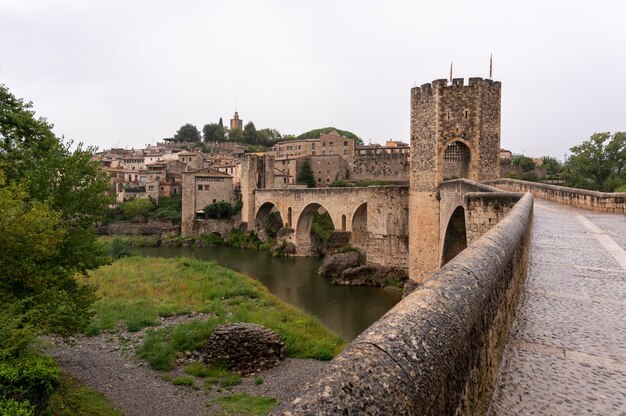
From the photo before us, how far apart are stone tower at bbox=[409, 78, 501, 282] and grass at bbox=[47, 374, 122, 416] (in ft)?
49.2

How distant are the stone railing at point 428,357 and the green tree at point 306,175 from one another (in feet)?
187

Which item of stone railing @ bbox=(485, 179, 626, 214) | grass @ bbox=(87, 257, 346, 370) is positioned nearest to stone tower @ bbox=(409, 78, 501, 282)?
stone railing @ bbox=(485, 179, 626, 214)

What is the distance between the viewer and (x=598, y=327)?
3668 millimetres

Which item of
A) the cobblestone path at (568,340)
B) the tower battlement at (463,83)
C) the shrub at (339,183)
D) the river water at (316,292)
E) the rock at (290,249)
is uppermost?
the tower battlement at (463,83)

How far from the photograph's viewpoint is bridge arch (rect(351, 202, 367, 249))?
35125 mm

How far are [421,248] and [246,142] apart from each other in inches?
3225

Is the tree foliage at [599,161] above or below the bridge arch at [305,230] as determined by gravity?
above

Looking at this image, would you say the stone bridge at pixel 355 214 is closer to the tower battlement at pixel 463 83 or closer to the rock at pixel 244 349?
the tower battlement at pixel 463 83

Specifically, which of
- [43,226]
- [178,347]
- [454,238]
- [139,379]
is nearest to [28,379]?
[43,226]

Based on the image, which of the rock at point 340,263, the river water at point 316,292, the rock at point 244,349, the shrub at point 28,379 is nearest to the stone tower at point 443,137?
the river water at point 316,292

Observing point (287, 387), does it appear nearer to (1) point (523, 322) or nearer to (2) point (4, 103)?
(1) point (523, 322)

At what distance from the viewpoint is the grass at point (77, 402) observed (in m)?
9.23

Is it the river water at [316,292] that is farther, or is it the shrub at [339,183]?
the shrub at [339,183]

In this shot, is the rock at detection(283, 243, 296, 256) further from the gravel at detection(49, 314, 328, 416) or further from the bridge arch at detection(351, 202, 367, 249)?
the gravel at detection(49, 314, 328, 416)
